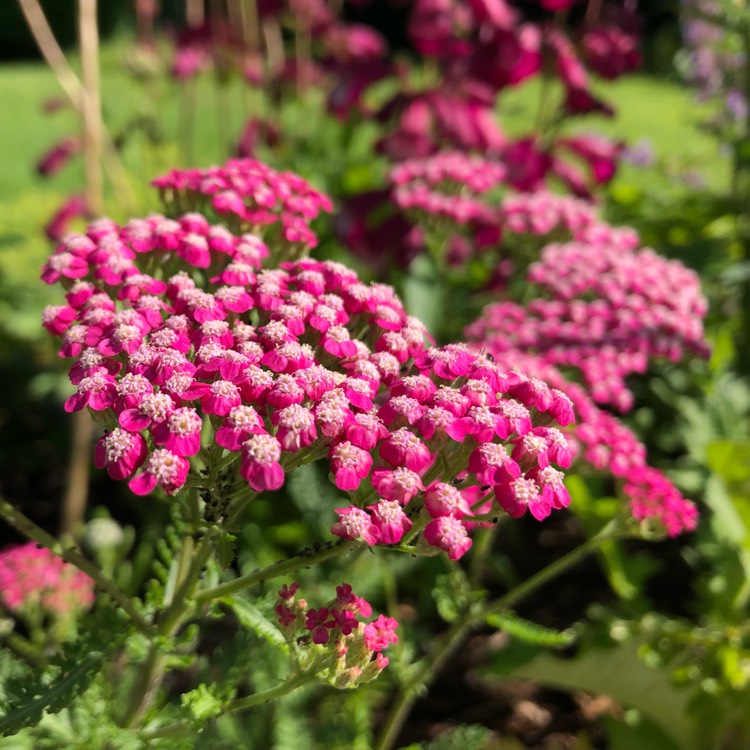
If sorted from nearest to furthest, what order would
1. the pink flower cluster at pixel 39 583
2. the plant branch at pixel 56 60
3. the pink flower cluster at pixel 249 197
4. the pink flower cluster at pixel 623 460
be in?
the pink flower cluster at pixel 249 197
the pink flower cluster at pixel 623 460
the pink flower cluster at pixel 39 583
the plant branch at pixel 56 60

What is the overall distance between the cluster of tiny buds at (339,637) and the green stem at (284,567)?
3cm

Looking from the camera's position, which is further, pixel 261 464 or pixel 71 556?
pixel 71 556

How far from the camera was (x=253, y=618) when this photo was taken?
3.67ft

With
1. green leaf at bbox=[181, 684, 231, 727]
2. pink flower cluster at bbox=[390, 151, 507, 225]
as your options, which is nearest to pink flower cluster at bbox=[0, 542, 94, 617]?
green leaf at bbox=[181, 684, 231, 727]

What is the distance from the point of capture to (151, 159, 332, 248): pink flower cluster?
1312 mm

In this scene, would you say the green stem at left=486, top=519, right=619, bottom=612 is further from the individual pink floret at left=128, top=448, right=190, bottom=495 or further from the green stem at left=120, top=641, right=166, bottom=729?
the individual pink floret at left=128, top=448, right=190, bottom=495

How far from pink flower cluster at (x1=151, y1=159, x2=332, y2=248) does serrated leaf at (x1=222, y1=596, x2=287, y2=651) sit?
55cm

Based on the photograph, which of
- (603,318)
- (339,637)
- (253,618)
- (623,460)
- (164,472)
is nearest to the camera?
(164,472)

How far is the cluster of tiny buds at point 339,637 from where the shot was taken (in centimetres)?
99

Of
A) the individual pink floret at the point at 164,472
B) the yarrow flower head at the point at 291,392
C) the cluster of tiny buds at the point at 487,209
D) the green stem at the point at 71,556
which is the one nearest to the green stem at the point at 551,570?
the yarrow flower head at the point at 291,392

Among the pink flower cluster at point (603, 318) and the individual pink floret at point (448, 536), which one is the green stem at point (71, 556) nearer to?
the individual pink floret at point (448, 536)

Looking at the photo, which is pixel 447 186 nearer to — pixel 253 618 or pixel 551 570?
pixel 551 570

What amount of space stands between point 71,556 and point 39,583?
0.71 m

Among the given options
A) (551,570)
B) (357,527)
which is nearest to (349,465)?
(357,527)
